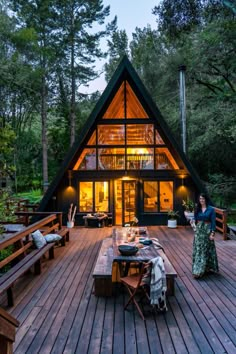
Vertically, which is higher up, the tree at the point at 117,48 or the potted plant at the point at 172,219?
the tree at the point at 117,48

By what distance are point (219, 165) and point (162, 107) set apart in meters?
4.55

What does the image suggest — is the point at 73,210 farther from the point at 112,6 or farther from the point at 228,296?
the point at 112,6

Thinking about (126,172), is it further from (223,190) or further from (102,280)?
(102,280)

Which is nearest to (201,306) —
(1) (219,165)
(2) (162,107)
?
(1) (219,165)

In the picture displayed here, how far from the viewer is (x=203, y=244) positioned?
15.2 ft

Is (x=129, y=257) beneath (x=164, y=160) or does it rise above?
beneath

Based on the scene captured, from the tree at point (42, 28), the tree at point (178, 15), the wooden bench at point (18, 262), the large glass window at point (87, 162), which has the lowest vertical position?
the wooden bench at point (18, 262)

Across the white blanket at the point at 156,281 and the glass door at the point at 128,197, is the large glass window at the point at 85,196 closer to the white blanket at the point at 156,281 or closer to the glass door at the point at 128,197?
the glass door at the point at 128,197

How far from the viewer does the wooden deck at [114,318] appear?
2.81 meters

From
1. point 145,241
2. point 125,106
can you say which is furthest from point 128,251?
point 125,106

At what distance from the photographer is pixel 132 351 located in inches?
106

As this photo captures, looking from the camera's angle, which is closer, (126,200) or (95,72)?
(126,200)

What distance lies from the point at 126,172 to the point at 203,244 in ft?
18.5

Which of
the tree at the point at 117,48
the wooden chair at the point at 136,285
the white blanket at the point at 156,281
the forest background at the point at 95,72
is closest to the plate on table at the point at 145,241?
the wooden chair at the point at 136,285
